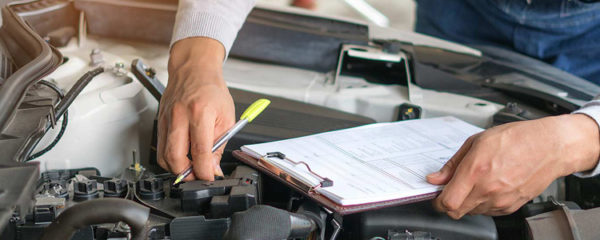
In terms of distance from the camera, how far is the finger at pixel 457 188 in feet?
2.48

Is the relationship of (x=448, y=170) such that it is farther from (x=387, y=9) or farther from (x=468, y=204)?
(x=387, y=9)

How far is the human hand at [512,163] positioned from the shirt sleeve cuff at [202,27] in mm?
482

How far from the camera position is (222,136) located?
0.87m

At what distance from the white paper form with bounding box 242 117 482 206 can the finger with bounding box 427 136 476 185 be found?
0.03 feet

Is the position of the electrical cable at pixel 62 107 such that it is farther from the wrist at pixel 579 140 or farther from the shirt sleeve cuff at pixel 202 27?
the wrist at pixel 579 140

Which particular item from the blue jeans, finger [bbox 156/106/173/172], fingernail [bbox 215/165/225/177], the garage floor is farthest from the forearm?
the garage floor

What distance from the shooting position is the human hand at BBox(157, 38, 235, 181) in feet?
2.71

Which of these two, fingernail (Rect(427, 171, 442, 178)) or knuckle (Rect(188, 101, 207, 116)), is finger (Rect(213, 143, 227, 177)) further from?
fingernail (Rect(427, 171, 442, 178))

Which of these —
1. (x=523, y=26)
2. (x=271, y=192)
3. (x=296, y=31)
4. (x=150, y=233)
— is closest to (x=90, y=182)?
(x=150, y=233)

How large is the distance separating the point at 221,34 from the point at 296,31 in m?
0.21

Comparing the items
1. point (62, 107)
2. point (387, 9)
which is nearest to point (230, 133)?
point (62, 107)

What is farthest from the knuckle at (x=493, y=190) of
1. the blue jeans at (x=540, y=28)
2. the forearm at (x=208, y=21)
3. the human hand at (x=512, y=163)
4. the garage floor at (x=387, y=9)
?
the garage floor at (x=387, y=9)

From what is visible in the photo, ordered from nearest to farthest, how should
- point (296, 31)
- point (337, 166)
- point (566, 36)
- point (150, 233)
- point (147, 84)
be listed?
point (150, 233) → point (337, 166) → point (147, 84) → point (296, 31) → point (566, 36)

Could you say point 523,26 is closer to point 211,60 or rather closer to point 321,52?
point 321,52
